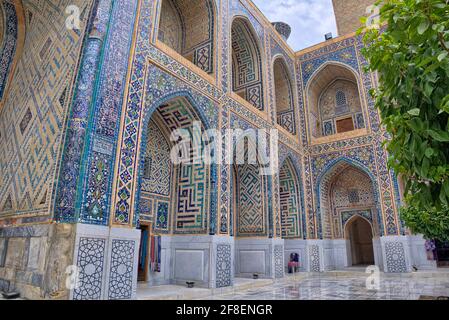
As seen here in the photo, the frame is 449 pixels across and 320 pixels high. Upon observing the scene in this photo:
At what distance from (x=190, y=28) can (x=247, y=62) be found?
225cm

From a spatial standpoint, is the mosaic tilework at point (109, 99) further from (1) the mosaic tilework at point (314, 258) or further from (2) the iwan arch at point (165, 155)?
(1) the mosaic tilework at point (314, 258)

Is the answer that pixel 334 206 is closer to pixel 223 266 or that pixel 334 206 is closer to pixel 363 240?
pixel 363 240

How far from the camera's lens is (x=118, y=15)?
532cm

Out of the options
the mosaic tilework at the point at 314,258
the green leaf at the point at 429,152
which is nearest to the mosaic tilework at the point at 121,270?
the green leaf at the point at 429,152

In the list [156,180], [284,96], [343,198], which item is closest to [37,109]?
[156,180]

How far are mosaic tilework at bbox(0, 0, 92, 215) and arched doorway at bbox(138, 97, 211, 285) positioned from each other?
1.98 metres

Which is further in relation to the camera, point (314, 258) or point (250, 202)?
point (314, 258)

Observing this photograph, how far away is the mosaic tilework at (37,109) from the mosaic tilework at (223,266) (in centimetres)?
338

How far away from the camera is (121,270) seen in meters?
4.40

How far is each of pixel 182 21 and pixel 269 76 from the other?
3.08 m

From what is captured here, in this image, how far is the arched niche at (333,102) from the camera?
12227 millimetres

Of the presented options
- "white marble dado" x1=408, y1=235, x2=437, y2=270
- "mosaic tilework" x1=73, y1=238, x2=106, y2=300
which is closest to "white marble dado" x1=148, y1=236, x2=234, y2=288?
"mosaic tilework" x1=73, y1=238, x2=106, y2=300

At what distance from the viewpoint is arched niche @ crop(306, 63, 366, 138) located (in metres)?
12.2

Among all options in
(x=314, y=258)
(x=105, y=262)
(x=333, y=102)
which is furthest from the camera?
(x=333, y=102)
